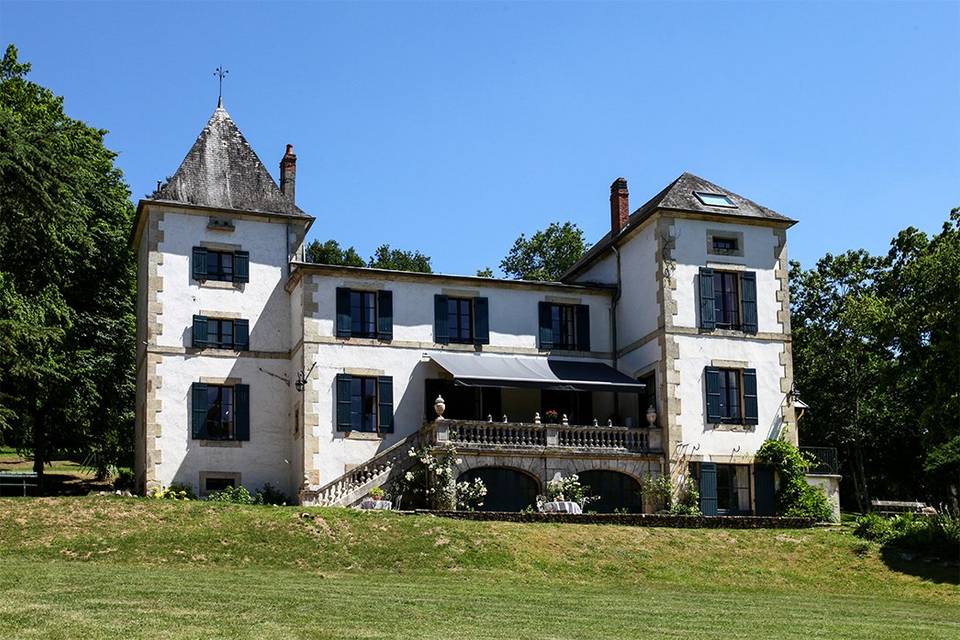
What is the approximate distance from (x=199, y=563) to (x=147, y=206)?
13350 millimetres

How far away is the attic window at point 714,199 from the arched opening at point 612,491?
806 cm

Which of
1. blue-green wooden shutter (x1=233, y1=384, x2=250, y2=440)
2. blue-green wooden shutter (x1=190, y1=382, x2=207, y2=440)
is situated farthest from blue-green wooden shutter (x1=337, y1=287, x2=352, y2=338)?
blue-green wooden shutter (x1=190, y1=382, x2=207, y2=440)

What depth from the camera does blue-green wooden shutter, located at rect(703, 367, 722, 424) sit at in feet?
107

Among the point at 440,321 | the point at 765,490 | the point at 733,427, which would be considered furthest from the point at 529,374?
the point at 765,490

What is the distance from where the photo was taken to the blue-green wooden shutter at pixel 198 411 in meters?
31.9

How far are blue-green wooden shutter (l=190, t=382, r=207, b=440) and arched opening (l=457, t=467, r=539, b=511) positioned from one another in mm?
6885

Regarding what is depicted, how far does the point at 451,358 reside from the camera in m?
33.1

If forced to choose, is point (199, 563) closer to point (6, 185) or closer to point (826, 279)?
point (6, 185)

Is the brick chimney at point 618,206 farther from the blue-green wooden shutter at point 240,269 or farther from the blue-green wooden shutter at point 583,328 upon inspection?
the blue-green wooden shutter at point 240,269

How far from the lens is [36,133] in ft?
96.5

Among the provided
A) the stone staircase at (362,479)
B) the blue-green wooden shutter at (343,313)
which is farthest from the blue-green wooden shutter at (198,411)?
the blue-green wooden shutter at (343,313)

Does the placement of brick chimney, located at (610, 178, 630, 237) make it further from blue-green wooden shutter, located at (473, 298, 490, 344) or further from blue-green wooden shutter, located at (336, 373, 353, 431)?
blue-green wooden shutter, located at (336, 373, 353, 431)

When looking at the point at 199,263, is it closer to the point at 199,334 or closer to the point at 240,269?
the point at 240,269

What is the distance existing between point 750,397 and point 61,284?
19571 millimetres
